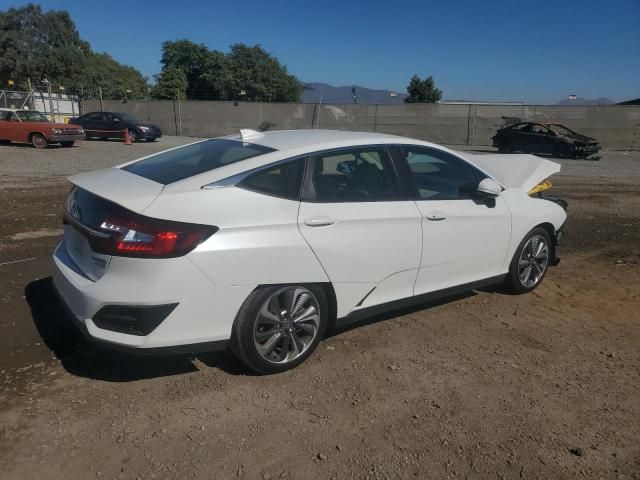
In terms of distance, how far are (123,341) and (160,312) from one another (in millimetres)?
281

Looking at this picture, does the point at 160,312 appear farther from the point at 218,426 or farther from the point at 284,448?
the point at 284,448

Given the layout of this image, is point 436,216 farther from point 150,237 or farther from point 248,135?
point 150,237

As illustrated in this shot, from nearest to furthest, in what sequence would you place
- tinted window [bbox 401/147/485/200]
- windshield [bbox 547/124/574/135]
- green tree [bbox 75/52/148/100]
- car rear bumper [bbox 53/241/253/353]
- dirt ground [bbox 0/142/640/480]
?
dirt ground [bbox 0/142/640/480] < car rear bumper [bbox 53/241/253/353] < tinted window [bbox 401/147/485/200] < windshield [bbox 547/124/574/135] < green tree [bbox 75/52/148/100]

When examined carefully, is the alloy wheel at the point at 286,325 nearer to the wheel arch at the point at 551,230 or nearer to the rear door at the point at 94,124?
the wheel arch at the point at 551,230

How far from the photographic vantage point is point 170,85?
6725 centimetres

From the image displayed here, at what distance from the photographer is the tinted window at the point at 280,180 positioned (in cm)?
335

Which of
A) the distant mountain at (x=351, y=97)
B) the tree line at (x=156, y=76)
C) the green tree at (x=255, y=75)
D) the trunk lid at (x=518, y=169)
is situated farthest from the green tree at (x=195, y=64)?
the trunk lid at (x=518, y=169)

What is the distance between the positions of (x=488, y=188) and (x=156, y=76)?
240 feet

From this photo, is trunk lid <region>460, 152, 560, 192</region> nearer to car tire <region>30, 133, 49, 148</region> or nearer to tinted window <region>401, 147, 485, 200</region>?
tinted window <region>401, 147, 485, 200</region>

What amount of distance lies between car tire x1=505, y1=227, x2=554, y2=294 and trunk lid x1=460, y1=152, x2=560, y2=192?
1.58 feet

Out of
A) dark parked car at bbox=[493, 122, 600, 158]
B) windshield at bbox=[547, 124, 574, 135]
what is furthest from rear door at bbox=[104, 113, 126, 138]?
windshield at bbox=[547, 124, 574, 135]

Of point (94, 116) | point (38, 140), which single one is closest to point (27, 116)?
point (38, 140)

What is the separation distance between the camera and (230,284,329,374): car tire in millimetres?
3266

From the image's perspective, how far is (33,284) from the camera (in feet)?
16.2
